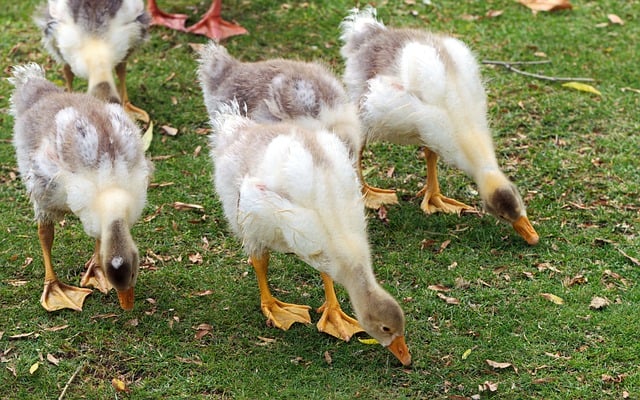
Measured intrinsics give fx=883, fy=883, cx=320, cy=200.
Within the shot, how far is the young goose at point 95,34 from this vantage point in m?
7.72

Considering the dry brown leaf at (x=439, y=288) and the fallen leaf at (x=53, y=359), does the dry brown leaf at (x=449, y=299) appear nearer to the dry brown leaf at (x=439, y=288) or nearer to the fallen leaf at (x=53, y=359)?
the dry brown leaf at (x=439, y=288)

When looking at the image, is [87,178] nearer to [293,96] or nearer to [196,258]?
[196,258]

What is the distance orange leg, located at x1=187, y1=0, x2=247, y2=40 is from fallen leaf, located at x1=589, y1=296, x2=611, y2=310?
507 centimetres

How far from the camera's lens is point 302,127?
20.0ft

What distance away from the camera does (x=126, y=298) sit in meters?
5.83

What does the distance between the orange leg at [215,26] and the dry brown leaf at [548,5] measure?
3.34 metres

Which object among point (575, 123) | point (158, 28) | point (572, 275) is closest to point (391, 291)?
point (572, 275)

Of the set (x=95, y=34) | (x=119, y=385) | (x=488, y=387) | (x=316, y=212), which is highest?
(x=316, y=212)

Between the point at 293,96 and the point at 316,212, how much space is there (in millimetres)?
1343

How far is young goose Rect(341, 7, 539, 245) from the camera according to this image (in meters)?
6.59

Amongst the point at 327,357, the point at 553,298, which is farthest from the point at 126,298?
the point at 553,298

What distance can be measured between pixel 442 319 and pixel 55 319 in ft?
8.80

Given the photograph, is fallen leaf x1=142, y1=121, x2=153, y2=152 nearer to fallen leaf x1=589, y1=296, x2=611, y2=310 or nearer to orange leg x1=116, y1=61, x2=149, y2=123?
orange leg x1=116, y1=61, x2=149, y2=123

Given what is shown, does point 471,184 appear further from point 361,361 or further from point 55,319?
point 55,319
